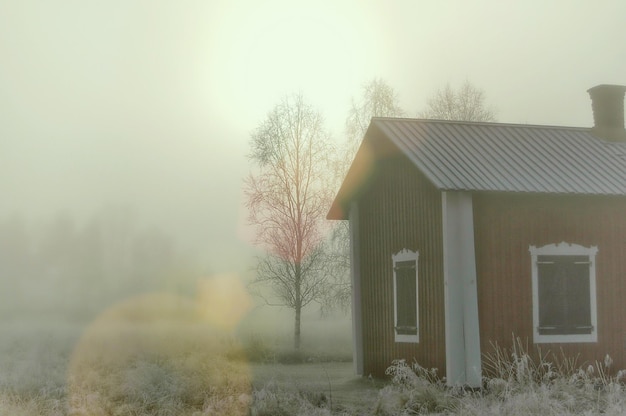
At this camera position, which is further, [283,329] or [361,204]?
[283,329]

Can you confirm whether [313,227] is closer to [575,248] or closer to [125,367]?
[125,367]

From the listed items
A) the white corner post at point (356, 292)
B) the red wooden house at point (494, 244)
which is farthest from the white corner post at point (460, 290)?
the white corner post at point (356, 292)

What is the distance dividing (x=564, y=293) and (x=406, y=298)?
2.99 metres

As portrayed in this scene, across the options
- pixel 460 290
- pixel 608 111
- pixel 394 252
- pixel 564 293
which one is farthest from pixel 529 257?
pixel 608 111

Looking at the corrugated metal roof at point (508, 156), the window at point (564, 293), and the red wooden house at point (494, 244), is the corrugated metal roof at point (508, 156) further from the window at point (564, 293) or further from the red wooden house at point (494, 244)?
the window at point (564, 293)

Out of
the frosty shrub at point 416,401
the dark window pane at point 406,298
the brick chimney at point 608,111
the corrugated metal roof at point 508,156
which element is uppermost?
the brick chimney at point 608,111

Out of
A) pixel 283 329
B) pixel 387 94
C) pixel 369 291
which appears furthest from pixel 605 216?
pixel 283 329

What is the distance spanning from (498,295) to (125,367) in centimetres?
833

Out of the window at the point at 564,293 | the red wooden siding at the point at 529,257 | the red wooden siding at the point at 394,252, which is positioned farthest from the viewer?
the red wooden siding at the point at 394,252

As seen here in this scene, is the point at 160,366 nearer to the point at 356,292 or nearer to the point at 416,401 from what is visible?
the point at 356,292

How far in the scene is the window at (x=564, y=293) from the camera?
58.2ft

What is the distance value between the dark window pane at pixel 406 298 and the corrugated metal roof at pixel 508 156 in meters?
2.22

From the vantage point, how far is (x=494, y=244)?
17.5m

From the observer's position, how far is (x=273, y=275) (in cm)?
3114
